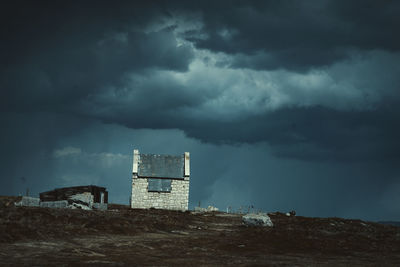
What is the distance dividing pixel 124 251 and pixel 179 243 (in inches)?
139

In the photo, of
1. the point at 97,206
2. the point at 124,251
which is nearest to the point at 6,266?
the point at 124,251

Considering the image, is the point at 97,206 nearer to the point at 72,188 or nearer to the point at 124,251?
the point at 72,188

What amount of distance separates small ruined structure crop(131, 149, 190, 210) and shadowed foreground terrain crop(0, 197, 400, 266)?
2090cm

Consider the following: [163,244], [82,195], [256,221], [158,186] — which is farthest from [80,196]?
[163,244]

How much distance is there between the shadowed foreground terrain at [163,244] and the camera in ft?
51.1

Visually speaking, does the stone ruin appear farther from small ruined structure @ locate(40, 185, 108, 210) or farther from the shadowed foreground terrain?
the shadowed foreground terrain

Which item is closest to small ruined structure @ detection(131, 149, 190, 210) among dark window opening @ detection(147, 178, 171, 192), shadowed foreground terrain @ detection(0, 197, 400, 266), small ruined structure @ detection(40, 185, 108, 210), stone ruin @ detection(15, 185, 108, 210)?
dark window opening @ detection(147, 178, 171, 192)

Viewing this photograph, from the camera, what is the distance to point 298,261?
16.3m

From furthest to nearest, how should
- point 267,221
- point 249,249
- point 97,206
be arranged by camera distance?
point 97,206
point 267,221
point 249,249

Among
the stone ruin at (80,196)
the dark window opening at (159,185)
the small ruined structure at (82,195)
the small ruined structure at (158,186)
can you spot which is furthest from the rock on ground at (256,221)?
the dark window opening at (159,185)

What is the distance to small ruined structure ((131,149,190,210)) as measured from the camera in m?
49.0

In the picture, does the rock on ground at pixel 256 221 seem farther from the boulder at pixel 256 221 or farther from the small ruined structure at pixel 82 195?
the small ruined structure at pixel 82 195

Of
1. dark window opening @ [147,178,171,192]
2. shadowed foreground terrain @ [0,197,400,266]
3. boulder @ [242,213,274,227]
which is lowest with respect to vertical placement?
shadowed foreground terrain @ [0,197,400,266]

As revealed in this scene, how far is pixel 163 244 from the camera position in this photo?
64.7ft
